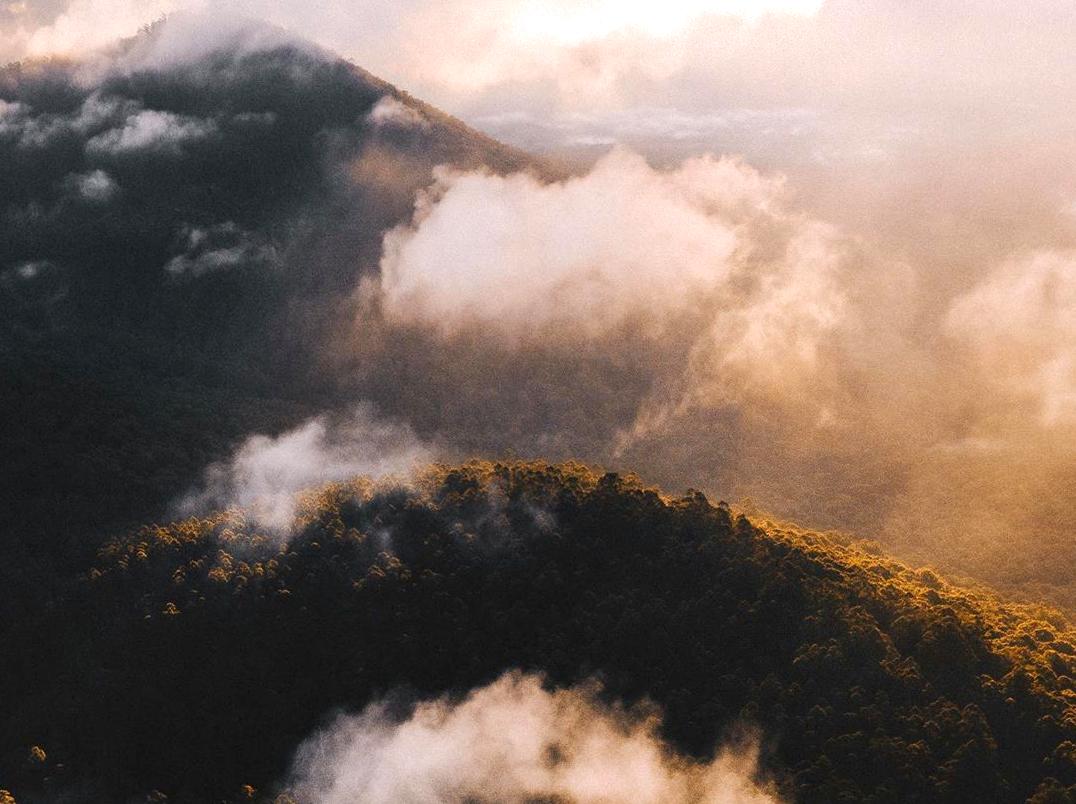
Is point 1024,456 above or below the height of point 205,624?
above

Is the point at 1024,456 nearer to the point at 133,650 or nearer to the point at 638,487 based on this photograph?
the point at 638,487

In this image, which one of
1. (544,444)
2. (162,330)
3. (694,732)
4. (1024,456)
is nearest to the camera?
(694,732)

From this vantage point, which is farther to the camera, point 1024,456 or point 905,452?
point 905,452

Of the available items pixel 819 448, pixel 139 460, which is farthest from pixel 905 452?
pixel 139 460

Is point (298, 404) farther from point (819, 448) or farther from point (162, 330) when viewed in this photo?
point (819, 448)

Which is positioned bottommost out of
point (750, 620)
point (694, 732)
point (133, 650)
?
point (133, 650)

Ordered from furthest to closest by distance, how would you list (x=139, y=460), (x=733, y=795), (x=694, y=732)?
(x=139, y=460) → (x=694, y=732) → (x=733, y=795)

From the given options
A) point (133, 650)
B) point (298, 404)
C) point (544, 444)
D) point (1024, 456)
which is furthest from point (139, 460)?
point (1024, 456)
